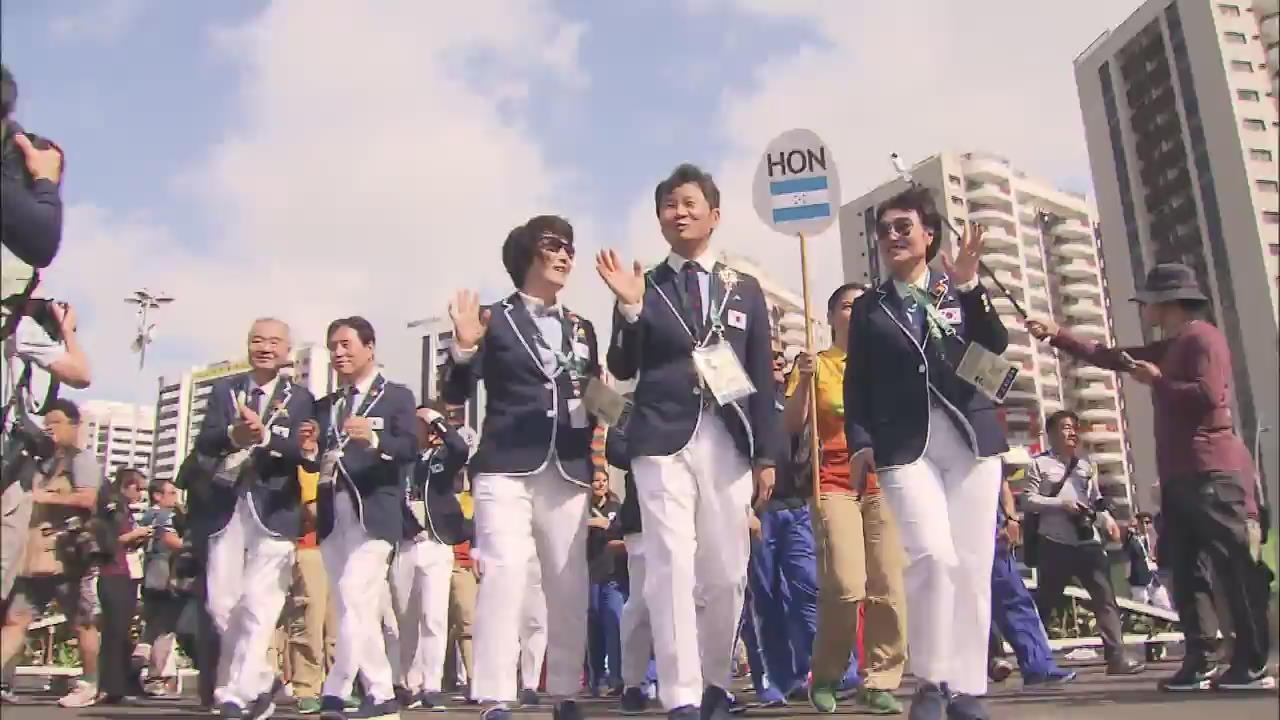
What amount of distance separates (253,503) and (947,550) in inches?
144

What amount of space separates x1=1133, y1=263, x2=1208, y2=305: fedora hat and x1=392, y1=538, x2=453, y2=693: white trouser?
4992 millimetres

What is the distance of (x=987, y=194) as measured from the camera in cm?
10131

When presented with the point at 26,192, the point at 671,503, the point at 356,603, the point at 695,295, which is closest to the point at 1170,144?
the point at 695,295

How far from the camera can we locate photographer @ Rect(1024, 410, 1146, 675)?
7363mm

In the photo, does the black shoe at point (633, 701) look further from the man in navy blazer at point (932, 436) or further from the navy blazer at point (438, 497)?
the man in navy blazer at point (932, 436)

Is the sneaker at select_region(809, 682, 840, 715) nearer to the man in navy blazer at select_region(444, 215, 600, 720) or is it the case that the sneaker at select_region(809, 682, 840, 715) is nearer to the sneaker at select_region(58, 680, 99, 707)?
the man in navy blazer at select_region(444, 215, 600, 720)

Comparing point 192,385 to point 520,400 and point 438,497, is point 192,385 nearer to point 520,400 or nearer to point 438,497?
point 438,497

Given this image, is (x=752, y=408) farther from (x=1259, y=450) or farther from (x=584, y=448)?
(x=1259, y=450)

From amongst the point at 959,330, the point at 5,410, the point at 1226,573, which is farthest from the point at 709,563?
the point at 1226,573

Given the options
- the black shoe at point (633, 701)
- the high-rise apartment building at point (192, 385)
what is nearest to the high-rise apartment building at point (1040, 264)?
Result: the high-rise apartment building at point (192, 385)

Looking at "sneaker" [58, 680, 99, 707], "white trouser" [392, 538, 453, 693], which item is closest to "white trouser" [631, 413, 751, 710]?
"white trouser" [392, 538, 453, 693]

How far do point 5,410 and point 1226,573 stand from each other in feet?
17.9

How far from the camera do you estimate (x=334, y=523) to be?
18.3 ft

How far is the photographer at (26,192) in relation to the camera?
280 centimetres
